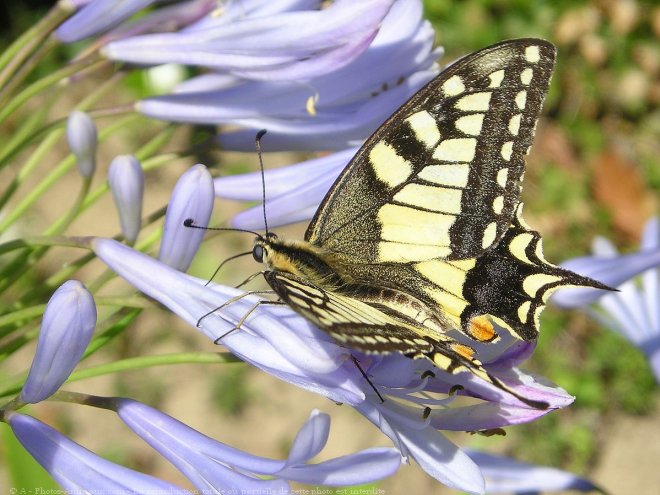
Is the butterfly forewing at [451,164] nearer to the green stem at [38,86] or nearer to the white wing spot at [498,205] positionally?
the white wing spot at [498,205]

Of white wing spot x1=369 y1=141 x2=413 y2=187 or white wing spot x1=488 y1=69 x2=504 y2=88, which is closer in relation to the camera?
white wing spot x1=488 y1=69 x2=504 y2=88

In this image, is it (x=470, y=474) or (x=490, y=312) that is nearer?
(x=470, y=474)

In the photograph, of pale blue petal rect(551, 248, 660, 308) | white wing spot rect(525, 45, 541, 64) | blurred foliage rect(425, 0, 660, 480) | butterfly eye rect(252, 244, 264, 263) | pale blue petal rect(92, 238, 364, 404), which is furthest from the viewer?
blurred foliage rect(425, 0, 660, 480)

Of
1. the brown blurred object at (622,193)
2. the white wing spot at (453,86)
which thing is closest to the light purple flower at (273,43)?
the white wing spot at (453,86)

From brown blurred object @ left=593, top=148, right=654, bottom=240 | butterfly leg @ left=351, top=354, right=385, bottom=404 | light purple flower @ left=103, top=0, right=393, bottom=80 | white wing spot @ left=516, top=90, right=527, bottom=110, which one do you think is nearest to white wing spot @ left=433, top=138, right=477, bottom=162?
white wing spot @ left=516, top=90, right=527, bottom=110

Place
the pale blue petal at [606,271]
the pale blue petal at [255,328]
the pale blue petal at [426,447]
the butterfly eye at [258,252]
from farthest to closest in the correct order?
the pale blue petal at [606,271], the butterfly eye at [258,252], the pale blue petal at [426,447], the pale blue petal at [255,328]

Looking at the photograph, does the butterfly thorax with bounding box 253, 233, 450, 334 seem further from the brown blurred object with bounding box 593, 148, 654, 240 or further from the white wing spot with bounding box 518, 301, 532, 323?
the brown blurred object with bounding box 593, 148, 654, 240

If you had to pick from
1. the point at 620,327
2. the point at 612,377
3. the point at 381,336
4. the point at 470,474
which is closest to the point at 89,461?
the point at 381,336

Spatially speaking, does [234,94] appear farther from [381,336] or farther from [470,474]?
[470,474]
